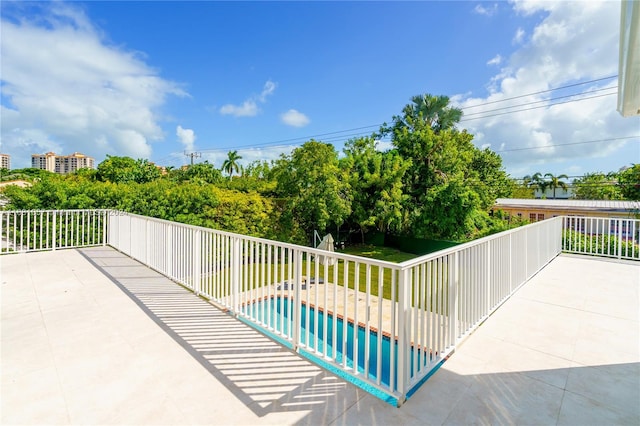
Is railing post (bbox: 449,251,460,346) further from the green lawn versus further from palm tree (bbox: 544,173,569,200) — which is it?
palm tree (bbox: 544,173,569,200)

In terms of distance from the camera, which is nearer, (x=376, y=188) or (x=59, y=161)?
(x=376, y=188)

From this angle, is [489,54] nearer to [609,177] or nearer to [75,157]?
[609,177]

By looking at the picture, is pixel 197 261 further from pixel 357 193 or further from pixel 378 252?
pixel 378 252

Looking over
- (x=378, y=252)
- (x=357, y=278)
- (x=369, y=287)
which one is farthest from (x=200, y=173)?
(x=369, y=287)

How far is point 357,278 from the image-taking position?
2.26 metres

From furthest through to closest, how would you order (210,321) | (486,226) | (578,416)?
(486,226) < (210,321) < (578,416)

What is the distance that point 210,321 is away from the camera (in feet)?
11.4

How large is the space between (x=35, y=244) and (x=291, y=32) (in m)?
11.3

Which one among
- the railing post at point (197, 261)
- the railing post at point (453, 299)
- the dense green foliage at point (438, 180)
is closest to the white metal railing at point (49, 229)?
the railing post at point (197, 261)

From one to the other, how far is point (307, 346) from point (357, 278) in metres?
0.91

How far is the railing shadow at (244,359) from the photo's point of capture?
2.10m

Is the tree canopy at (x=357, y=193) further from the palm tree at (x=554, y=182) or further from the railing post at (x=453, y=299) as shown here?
the palm tree at (x=554, y=182)

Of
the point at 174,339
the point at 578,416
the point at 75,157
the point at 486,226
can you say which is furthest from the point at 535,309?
the point at 75,157

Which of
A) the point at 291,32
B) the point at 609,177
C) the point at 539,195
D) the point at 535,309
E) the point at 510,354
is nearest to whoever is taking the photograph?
the point at 510,354
